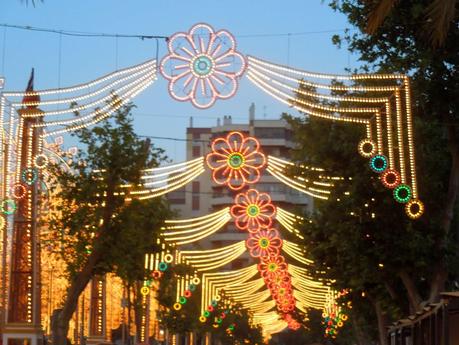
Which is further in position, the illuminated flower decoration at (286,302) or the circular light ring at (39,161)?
the illuminated flower decoration at (286,302)

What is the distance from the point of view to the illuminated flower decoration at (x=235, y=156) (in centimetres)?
3275

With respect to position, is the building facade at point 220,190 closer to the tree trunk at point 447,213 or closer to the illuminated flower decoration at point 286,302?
the illuminated flower decoration at point 286,302

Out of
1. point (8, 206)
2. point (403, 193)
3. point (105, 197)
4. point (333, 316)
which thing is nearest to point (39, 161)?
point (8, 206)

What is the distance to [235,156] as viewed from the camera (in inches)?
1292

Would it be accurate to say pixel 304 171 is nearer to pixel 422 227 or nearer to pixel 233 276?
pixel 422 227

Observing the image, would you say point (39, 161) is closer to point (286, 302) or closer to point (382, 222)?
point (382, 222)

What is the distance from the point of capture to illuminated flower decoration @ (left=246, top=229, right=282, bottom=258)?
5069cm

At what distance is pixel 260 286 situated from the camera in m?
83.9

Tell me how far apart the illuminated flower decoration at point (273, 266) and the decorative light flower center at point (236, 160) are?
24.4 meters

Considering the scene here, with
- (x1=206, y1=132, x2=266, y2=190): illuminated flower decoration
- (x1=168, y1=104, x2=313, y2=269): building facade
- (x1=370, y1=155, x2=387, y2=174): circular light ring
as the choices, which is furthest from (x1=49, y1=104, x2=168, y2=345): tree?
(x1=168, y1=104, x2=313, y2=269): building facade

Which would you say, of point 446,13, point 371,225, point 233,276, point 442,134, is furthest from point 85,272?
point 233,276

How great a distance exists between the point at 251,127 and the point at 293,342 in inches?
1167

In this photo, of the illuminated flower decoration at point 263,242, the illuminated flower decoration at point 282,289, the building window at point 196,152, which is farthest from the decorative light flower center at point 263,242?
the building window at point 196,152

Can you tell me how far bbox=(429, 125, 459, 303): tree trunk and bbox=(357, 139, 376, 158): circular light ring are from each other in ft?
13.3
